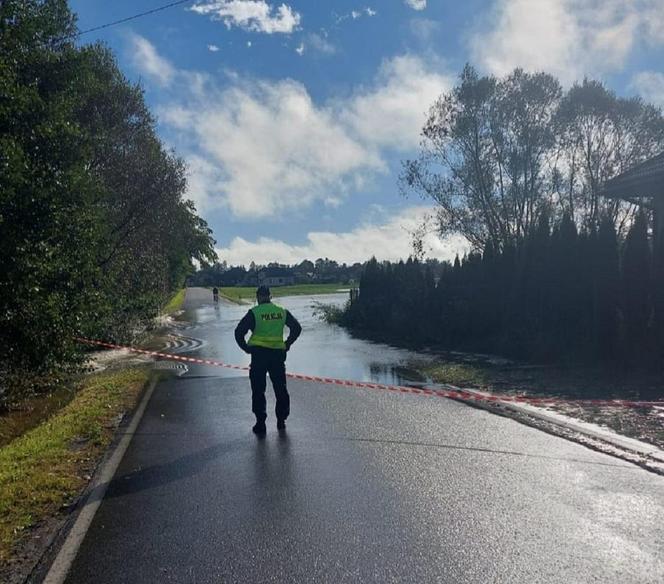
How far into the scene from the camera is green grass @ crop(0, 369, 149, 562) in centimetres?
531

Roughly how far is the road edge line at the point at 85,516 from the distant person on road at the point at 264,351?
1.68 metres

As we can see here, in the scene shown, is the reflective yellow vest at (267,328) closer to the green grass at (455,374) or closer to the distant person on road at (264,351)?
A: the distant person on road at (264,351)

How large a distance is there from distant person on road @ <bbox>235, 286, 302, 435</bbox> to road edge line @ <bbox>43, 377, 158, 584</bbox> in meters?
1.68

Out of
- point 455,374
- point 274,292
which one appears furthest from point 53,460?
point 274,292

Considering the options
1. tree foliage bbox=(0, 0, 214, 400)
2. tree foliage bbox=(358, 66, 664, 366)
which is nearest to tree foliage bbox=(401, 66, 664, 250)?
tree foliage bbox=(358, 66, 664, 366)

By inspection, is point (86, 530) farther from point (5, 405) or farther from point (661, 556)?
point (5, 405)

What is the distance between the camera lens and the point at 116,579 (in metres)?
4.11

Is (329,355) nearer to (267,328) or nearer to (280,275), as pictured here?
(267,328)

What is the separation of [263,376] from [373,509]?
3.55 meters

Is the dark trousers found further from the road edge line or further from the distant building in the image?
the distant building

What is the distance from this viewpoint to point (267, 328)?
8.47 m

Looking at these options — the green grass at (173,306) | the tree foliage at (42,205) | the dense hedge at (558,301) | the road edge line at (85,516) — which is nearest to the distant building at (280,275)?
the green grass at (173,306)

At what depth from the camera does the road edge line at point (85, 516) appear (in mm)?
4254

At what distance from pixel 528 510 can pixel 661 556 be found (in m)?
1.09
